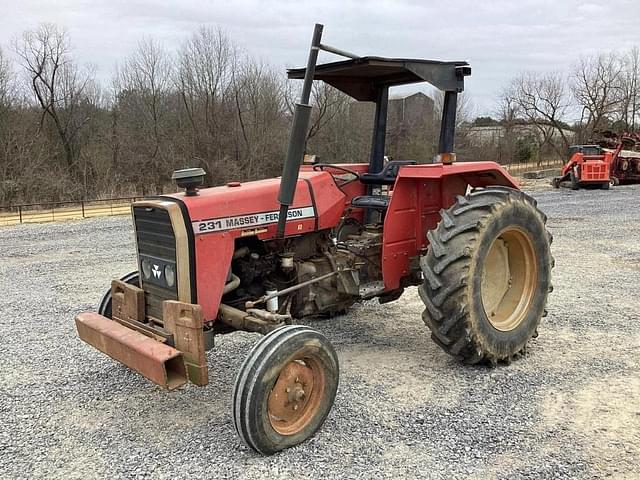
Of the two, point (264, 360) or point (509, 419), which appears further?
point (509, 419)

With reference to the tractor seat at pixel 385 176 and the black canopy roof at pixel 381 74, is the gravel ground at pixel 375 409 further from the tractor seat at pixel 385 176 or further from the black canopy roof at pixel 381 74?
the black canopy roof at pixel 381 74

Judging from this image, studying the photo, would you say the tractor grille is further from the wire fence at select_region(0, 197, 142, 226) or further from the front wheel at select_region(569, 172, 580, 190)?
the front wheel at select_region(569, 172, 580, 190)

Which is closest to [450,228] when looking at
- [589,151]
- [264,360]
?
[264,360]

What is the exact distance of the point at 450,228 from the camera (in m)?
3.90

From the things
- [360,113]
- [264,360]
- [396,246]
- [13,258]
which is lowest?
[13,258]

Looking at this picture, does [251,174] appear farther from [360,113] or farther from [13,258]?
[13,258]

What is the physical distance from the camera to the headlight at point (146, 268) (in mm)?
3719

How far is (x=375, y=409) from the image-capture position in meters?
3.58

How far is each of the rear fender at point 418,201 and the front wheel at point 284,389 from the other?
1.20 meters

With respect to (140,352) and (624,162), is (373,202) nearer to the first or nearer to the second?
(140,352)

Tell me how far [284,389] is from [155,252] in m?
1.23

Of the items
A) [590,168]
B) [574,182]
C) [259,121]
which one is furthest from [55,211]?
[590,168]

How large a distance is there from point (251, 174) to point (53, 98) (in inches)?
314

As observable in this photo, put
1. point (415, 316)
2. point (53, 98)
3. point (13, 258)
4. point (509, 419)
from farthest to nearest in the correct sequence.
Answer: point (53, 98) → point (13, 258) → point (415, 316) → point (509, 419)
